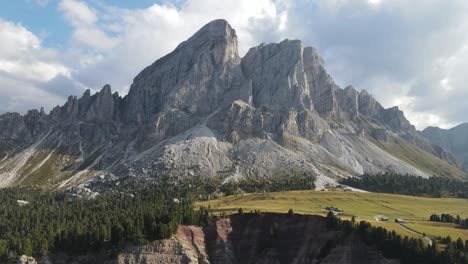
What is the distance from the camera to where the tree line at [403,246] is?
121m

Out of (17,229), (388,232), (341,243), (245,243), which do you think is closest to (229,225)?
(245,243)

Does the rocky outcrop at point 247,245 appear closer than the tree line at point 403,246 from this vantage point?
No

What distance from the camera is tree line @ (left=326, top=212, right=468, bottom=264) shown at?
121 m

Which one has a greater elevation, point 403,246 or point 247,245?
point 403,246

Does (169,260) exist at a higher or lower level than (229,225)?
lower

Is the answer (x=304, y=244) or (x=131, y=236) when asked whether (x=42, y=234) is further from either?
(x=304, y=244)

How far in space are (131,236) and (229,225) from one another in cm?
3357

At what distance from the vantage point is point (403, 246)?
13038 centimetres

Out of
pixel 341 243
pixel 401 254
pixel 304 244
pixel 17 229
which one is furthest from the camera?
pixel 17 229

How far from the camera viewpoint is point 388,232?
138 metres

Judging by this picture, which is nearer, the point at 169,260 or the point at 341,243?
the point at 341,243

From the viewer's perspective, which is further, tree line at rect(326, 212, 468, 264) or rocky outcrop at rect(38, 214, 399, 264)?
rocky outcrop at rect(38, 214, 399, 264)

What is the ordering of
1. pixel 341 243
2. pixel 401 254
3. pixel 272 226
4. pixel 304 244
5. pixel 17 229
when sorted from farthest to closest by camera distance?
pixel 17 229
pixel 272 226
pixel 304 244
pixel 341 243
pixel 401 254

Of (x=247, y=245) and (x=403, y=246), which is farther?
(x=247, y=245)
